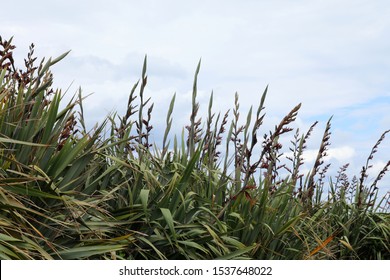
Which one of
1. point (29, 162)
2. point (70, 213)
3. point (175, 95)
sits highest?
point (175, 95)

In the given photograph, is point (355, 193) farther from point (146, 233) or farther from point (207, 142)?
point (146, 233)

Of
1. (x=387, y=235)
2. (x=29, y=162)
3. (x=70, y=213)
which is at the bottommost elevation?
(x=387, y=235)

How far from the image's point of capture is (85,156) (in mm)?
3955

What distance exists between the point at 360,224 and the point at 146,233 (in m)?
3.35

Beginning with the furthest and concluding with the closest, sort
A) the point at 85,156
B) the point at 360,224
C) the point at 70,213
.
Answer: the point at 360,224 < the point at 85,156 < the point at 70,213

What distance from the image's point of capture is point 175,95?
4.89m

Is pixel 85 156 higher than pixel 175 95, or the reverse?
pixel 175 95

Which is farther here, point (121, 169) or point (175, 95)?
point (175, 95)

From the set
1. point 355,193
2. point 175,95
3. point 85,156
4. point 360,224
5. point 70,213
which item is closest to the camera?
point 70,213
